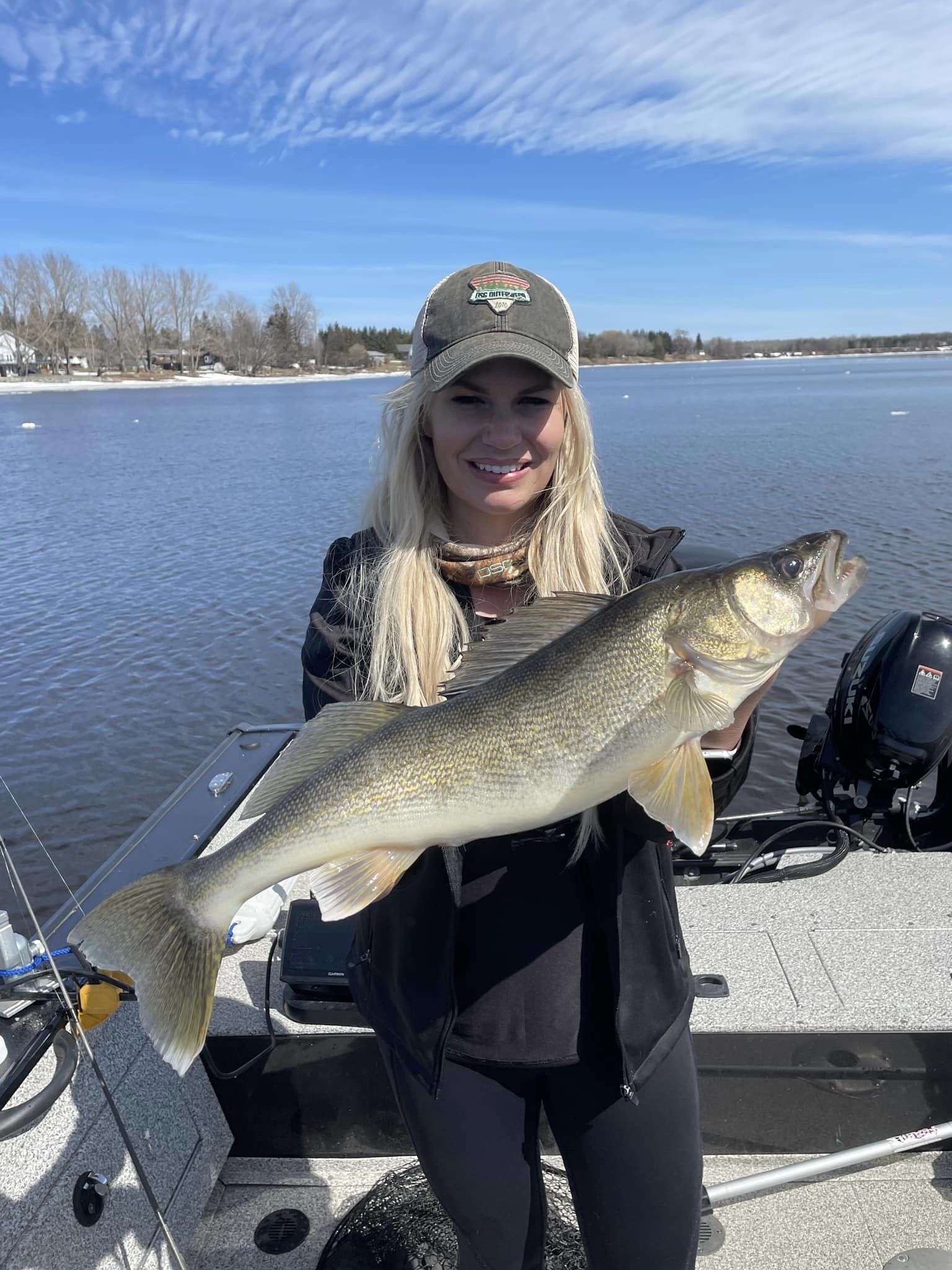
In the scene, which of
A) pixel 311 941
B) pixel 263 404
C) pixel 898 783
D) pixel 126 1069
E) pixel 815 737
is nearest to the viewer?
pixel 126 1069

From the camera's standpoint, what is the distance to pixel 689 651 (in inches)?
78.4

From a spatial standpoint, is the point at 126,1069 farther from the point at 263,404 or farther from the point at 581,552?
the point at 263,404

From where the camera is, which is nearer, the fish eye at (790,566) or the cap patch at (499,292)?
the fish eye at (790,566)

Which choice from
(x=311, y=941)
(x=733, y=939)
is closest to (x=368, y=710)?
(x=311, y=941)

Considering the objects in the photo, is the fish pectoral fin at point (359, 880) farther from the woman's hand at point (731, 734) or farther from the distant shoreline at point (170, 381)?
the distant shoreline at point (170, 381)

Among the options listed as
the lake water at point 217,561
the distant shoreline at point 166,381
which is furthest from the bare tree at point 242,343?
the lake water at point 217,561

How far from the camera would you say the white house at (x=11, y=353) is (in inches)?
3991

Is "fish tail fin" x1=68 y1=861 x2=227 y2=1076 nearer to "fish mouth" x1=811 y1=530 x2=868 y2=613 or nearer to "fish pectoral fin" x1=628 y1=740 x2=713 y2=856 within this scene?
"fish pectoral fin" x1=628 y1=740 x2=713 y2=856

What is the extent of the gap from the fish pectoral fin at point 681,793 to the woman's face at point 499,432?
0.91 meters

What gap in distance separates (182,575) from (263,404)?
56488 mm

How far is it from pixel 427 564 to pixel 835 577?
1.14 metres

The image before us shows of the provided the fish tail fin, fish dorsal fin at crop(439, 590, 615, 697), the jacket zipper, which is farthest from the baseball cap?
the fish tail fin

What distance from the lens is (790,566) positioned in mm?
2049

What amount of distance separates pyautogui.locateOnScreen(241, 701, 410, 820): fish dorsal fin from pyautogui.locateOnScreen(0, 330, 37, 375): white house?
118599 millimetres
